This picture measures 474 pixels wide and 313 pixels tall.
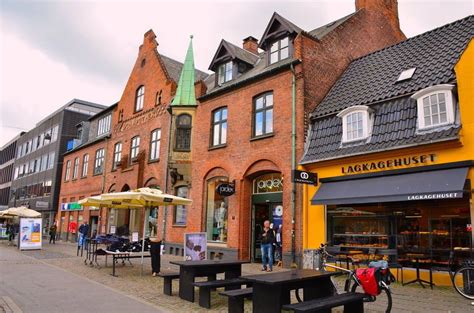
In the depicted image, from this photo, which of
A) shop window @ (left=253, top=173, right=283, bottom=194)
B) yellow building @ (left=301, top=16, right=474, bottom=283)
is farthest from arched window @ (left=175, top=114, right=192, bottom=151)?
yellow building @ (left=301, top=16, right=474, bottom=283)

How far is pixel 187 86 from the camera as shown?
21297 millimetres

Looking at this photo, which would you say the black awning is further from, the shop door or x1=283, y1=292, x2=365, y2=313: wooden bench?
x1=283, y1=292, x2=365, y2=313: wooden bench

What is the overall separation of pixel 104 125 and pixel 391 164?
83.3 feet

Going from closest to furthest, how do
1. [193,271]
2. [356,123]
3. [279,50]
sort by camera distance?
[193,271]
[356,123]
[279,50]

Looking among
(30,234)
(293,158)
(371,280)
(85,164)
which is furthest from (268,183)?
(85,164)

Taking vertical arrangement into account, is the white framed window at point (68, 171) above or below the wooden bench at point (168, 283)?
above

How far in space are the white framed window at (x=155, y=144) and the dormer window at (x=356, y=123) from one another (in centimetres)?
1257

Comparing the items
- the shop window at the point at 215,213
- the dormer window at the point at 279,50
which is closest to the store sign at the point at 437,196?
the dormer window at the point at 279,50

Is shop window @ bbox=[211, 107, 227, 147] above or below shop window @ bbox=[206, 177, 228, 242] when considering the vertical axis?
above

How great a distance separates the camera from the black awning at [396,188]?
1014cm

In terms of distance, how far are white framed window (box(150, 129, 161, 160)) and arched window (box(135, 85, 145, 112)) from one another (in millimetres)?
2980

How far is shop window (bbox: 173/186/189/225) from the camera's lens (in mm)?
20453

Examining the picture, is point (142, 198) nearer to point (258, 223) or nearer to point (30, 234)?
point (258, 223)

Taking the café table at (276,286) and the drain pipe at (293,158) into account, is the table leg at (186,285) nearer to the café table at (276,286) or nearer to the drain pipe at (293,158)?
the café table at (276,286)
